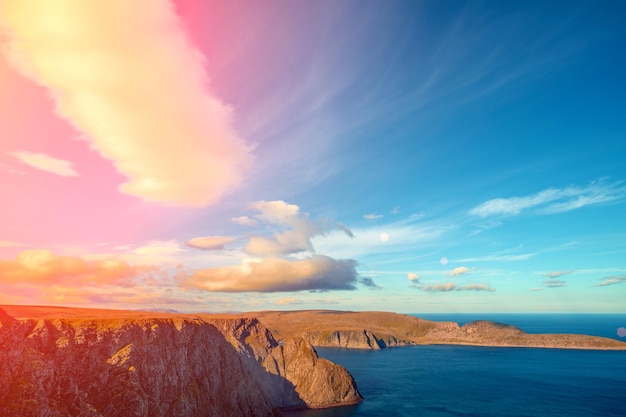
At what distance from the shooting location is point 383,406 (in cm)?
18875

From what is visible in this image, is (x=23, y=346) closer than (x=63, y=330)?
Yes

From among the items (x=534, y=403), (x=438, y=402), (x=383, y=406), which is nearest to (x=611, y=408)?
(x=534, y=403)

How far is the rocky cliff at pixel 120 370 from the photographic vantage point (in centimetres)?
8181

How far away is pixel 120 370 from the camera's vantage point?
10181 centimetres

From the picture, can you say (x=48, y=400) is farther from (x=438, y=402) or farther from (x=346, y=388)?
(x=438, y=402)

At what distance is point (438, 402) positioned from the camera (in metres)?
199

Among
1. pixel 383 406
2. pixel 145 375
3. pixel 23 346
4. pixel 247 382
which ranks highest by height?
pixel 23 346

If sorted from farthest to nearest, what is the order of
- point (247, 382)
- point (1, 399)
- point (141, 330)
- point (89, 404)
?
point (247, 382) → point (141, 330) → point (89, 404) → point (1, 399)

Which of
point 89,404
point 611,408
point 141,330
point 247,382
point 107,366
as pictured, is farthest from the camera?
point 611,408

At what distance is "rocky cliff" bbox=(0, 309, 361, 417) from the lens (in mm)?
81812

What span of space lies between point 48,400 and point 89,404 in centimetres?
1104

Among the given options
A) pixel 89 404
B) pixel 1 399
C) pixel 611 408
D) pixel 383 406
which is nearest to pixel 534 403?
pixel 611 408

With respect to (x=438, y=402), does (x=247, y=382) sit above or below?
above

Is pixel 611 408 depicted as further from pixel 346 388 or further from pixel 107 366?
pixel 107 366
